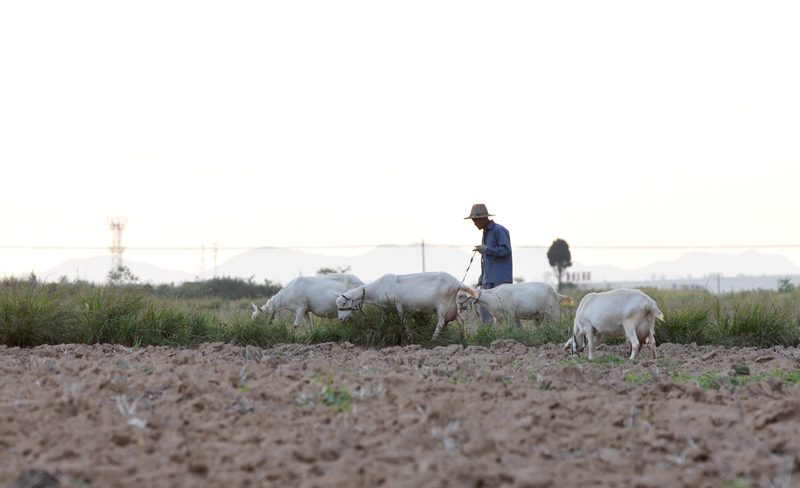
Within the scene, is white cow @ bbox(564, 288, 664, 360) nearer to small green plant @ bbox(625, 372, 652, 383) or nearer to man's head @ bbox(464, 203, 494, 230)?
small green plant @ bbox(625, 372, 652, 383)

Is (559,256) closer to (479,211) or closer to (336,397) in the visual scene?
(479,211)

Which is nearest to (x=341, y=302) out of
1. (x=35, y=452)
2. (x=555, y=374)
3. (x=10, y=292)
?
(x=10, y=292)

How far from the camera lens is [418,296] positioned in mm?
9883

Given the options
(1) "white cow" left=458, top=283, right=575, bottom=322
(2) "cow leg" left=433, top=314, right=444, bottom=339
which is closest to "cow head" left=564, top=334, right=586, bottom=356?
(2) "cow leg" left=433, top=314, right=444, bottom=339

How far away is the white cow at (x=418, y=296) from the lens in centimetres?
981

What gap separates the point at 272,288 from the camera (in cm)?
2498

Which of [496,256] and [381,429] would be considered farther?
[496,256]

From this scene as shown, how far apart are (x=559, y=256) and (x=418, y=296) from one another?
22.1 metres

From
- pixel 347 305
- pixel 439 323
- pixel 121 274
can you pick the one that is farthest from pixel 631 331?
pixel 121 274

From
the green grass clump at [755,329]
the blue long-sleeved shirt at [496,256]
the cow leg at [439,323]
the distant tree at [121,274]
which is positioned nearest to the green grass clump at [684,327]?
the green grass clump at [755,329]

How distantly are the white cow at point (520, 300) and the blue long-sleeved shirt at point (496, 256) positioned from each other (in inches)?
25.8

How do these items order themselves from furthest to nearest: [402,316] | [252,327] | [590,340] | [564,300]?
[564,300] → [402,316] → [252,327] → [590,340]

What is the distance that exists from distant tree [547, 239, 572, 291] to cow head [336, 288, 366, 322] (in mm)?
21644

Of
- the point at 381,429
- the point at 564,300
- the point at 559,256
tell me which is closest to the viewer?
the point at 381,429
